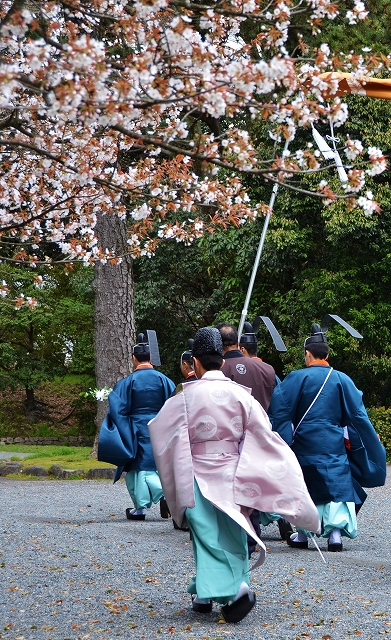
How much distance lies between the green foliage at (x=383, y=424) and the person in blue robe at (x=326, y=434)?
9828mm

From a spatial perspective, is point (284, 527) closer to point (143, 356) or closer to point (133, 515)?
point (133, 515)

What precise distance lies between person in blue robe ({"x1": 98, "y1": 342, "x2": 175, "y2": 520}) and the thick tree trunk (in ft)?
16.8

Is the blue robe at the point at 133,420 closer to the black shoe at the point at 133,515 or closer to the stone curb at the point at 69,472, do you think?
the black shoe at the point at 133,515

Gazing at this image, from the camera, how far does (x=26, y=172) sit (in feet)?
22.0

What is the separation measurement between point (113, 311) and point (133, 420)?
17.7 feet

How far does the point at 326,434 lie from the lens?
7.74m

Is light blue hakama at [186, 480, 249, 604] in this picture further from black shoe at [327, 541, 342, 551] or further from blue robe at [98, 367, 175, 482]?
blue robe at [98, 367, 175, 482]

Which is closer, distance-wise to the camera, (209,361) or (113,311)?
(209,361)

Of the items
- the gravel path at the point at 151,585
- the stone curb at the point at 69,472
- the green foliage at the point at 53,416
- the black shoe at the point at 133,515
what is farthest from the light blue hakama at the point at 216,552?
the green foliage at the point at 53,416

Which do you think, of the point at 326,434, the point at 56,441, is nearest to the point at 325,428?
the point at 326,434

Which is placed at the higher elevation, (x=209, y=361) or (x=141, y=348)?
(x=141, y=348)

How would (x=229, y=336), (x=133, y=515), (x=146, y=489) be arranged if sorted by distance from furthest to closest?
(x=133, y=515), (x=146, y=489), (x=229, y=336)

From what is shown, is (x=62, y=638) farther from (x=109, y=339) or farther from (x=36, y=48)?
(x=109, y=339)

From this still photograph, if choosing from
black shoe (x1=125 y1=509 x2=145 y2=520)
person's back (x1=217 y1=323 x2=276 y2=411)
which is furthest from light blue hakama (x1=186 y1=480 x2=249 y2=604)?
black shoe (x1=125 y1=509 x2=145 y2=520)
